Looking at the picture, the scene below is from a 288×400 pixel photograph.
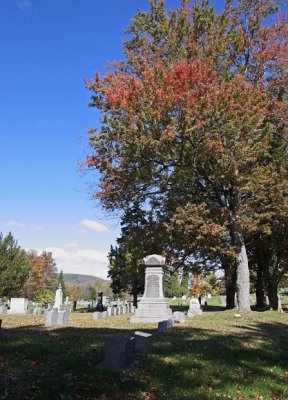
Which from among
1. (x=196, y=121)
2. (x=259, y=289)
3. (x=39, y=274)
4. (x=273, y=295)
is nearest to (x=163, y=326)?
(x=196, y=121)

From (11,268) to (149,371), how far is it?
47.8 metres

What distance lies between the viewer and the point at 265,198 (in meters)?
24.5

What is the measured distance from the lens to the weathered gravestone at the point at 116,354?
7855 millimetres

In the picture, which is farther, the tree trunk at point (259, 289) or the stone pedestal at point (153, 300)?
the tree trunk at point (259, 289)

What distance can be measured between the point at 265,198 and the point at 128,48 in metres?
12.9

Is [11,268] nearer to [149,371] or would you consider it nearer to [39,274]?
[39,274]

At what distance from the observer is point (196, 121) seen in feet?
70.2

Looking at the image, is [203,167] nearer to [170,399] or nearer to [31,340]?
[31,340]

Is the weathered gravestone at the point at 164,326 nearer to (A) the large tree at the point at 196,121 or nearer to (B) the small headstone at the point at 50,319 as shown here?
(B) the small headstone at the point at 50,319

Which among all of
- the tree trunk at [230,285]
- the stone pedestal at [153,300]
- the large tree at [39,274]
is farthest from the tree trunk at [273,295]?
the large tree at [39,274]

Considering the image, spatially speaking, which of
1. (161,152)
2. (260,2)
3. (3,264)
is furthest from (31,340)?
(3,264)

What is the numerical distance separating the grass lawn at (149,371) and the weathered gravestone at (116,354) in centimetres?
21

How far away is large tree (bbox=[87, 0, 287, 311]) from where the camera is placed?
2145 centimetres

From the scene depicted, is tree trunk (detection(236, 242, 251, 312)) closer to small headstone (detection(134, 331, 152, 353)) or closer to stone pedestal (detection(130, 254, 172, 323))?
stone pedestal (detection(130, 254, 172, 323))
